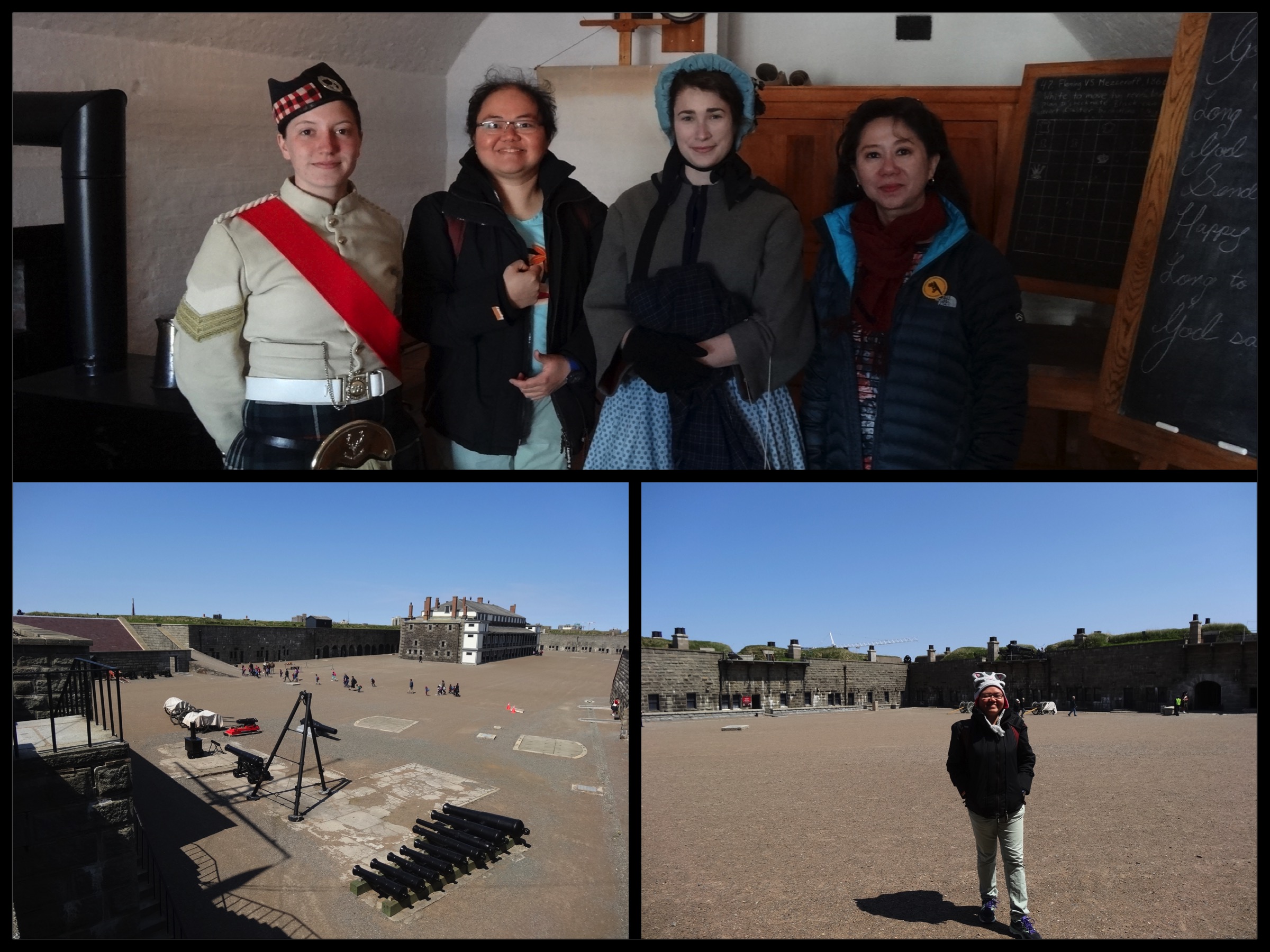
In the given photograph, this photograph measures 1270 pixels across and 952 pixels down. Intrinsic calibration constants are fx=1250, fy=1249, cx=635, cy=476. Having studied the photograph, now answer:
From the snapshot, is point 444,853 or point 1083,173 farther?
point 1083,173

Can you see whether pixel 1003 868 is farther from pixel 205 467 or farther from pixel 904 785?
pixel 205 467

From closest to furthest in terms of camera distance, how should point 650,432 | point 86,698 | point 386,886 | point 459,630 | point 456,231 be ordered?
point 386,886, point 86,698, point 459,630, point 456,231, point 650,432

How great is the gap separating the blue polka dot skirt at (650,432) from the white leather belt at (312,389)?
725mm

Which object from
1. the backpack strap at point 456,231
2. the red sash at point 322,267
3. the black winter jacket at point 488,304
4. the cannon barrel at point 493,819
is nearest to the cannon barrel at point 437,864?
the cannon barrel at point 493,819

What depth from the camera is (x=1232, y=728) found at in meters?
3.62

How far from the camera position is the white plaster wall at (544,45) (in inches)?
150

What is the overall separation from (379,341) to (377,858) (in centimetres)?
147

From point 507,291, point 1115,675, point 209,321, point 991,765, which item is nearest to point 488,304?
point 507,291

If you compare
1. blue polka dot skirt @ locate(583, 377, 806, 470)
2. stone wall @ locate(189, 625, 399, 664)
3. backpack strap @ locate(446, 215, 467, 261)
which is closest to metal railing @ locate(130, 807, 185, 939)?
stone wall @ locate(189, 625, 399, 664)

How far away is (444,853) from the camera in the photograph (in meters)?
3.41

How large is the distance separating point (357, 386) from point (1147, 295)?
2.39 metres

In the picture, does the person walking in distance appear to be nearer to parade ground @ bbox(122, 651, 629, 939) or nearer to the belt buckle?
parade ground @ bbox(122, 651, 629, 939)

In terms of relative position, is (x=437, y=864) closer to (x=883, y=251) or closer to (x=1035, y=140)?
(x=883, y=251)
